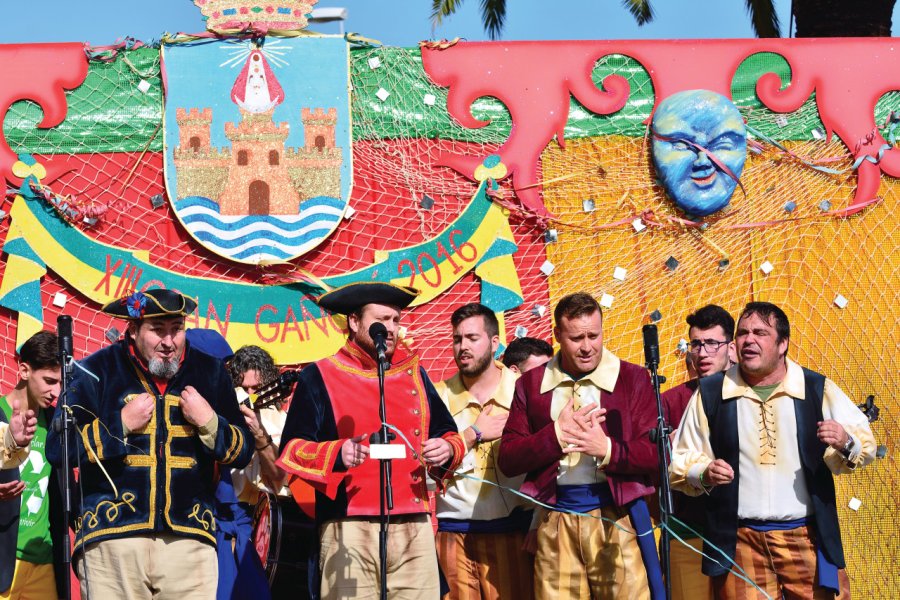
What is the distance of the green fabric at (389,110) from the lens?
745 cm

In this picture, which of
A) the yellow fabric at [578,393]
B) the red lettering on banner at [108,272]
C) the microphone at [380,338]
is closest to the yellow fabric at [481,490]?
the yellow fabric at [578,393]

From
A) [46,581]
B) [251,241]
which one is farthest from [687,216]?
[46,581]

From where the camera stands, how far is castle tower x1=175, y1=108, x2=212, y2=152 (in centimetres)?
743

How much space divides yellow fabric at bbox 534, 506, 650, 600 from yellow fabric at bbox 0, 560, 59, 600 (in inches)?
87.4

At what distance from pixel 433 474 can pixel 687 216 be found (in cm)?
306

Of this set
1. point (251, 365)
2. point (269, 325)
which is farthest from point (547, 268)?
point (251, 365)

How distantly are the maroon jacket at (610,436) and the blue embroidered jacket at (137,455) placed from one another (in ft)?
3.80

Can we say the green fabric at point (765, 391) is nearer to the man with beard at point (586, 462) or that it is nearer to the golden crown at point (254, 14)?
the man with beard at point (586, 462)

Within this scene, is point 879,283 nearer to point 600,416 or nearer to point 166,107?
point 600,416

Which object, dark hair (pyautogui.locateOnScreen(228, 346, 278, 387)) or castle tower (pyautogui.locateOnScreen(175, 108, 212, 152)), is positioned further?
castle tower (pyautogui.locateOnScreen(175, 108, 212, 152))

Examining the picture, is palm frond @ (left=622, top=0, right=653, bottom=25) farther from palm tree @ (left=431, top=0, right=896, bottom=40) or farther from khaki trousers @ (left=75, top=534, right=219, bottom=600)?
khaki trousers @ (left=75, top=534, right=219, bottom=600)

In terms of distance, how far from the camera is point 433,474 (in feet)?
18.1

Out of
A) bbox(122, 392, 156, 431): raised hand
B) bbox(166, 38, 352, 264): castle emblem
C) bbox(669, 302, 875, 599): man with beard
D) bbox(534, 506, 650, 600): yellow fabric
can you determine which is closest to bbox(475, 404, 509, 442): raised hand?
bbox(534, 506, 650, 600): yellow fabric

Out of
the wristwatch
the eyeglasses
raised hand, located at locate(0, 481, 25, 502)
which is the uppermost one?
the eyeglasses
